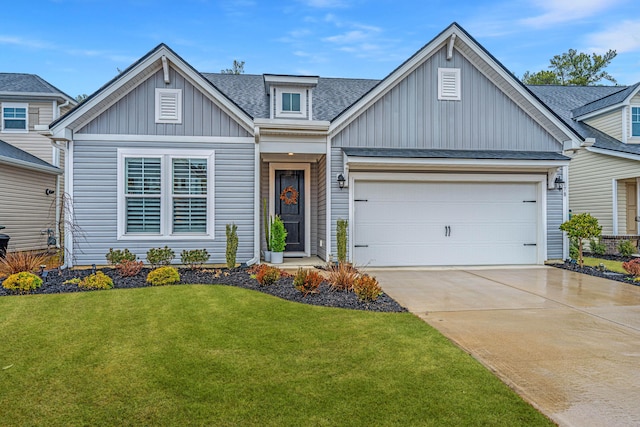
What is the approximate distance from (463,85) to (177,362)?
9.20 metres

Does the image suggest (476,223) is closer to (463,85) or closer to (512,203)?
(512,203)

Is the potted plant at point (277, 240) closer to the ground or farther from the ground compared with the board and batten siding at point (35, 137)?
closer to the ground

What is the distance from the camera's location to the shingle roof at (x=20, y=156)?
11789 millimetres

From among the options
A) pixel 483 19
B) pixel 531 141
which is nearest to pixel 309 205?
pixel 531 141

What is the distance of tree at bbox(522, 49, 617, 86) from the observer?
2845 cm

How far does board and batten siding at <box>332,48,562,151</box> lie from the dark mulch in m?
4.14

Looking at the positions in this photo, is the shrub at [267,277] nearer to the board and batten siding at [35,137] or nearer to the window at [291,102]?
the window at [291,102]

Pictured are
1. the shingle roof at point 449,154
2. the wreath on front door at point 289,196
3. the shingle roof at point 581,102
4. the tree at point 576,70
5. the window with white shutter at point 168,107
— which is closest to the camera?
the window with white shutter at point 168,107

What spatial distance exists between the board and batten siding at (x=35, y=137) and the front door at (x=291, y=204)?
9.43 metres

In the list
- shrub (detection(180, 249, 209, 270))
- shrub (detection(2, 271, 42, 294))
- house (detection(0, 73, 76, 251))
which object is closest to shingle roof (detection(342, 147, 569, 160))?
shrub (detection(180, 249, 209, 270))

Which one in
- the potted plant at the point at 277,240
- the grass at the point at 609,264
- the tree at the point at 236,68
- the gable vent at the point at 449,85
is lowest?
the grass at the point at 609,264

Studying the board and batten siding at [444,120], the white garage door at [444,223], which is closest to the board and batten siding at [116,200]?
the board and batten siding at [444,120]

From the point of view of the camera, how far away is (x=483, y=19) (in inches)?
591

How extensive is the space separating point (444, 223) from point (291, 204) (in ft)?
14.2
